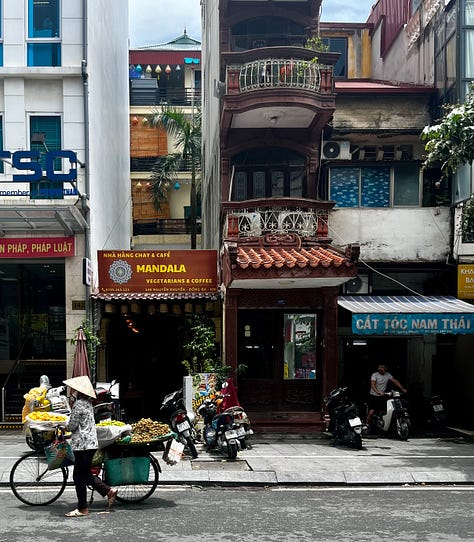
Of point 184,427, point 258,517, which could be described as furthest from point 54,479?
point 184,427

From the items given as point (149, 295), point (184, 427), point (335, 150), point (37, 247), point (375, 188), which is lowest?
point (184, 427)

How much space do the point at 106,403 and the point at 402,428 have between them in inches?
260

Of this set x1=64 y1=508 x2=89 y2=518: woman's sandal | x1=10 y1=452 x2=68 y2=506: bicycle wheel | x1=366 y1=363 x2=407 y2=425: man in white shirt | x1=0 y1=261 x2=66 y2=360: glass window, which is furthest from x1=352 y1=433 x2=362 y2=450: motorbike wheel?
x1=0 y1=261 x2=66 y2=360: glass window

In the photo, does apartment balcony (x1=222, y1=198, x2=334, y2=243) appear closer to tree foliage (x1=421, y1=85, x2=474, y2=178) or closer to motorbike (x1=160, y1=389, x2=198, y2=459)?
tree foliage (x1=421, y1=85, x2=474, y2=178)

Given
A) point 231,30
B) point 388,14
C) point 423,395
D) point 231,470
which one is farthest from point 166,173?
point 231,470

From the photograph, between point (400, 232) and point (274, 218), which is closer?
point (274, 218)

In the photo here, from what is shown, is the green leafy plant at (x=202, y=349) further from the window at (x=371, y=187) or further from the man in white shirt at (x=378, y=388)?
the window at (x=371, y=187)

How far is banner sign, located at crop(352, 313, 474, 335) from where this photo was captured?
16203 millimetres

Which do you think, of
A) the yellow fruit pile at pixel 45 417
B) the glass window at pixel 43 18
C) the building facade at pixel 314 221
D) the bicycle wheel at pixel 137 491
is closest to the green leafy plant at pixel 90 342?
the building facade at pixel 314 221

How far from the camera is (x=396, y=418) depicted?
1678 centimetres

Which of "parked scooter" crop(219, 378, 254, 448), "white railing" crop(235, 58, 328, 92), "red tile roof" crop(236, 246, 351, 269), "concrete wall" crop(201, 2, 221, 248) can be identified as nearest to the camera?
"parked scooter" crop(219, 378, 254, 448)

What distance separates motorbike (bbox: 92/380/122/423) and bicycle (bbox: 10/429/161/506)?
10.5ft

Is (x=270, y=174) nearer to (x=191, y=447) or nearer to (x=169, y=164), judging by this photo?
(x=191, y=447)

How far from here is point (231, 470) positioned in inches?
504
